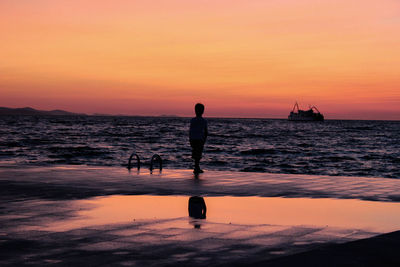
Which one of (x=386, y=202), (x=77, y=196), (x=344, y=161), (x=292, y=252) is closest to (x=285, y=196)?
(x=386, y=202)

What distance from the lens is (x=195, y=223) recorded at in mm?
8102

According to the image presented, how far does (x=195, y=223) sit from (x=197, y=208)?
1.59 metres

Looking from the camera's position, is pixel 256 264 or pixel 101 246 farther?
pixel 101 246

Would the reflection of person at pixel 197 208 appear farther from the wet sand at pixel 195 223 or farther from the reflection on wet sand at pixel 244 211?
the wet sand at pixel 195 223

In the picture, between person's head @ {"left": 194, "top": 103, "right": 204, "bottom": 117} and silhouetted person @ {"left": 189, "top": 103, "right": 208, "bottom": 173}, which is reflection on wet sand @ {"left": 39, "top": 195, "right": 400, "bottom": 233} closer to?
silhouetted person @ {"left": 189, "top": 103, "right": 208, "bottom": 173}

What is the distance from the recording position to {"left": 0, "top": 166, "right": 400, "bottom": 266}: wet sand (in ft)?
19.3

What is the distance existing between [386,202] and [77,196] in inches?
263

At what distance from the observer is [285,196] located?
11602 millimetres

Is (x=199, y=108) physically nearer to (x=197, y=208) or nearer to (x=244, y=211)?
(x=197, y=208)

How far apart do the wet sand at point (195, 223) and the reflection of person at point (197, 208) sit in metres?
0.14

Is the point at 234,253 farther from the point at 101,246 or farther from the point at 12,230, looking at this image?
the point at 12,230

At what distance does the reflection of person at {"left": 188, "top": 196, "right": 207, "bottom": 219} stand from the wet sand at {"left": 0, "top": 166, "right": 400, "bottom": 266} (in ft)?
0.45

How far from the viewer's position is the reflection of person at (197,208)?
8.88m

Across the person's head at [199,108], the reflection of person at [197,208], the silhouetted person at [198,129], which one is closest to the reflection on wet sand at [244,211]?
the reflection of person at [197,208]
